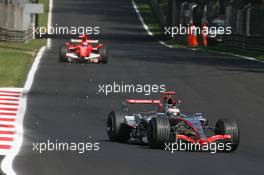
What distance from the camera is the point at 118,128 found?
1730cm

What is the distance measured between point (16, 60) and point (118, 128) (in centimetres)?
2032

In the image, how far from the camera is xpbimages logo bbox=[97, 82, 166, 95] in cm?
2822

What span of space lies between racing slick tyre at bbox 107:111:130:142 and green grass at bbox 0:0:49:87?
11312mm

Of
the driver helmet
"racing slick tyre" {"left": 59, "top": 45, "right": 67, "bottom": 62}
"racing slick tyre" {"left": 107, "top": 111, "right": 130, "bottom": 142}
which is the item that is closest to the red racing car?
"racing slick tyre" {"left": 59, "top": 45, "right": 67, "bottom": 62}

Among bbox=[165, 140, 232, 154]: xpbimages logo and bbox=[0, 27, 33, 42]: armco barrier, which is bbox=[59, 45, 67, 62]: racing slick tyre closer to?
bbox=[0, 27, 33, 42]: armco barrier

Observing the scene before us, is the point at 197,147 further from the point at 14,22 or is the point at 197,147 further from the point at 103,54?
the point at 14,22

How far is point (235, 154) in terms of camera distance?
1609 cm

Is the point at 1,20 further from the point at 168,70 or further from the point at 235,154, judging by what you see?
the point at 235,154

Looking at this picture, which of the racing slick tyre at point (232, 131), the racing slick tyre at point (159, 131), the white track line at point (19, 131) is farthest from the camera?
the racing slick tyre at point (232, 131)

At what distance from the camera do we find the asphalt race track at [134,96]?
1388cm

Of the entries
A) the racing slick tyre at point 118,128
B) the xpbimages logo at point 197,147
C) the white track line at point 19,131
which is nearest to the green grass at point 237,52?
the white track line at point 19,131

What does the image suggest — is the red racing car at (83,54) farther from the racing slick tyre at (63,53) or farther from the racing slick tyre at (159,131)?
the racing slick tyre at (159,131)

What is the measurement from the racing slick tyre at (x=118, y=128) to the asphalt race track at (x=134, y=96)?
0.20m

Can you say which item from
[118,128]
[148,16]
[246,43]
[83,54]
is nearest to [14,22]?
[246,43]
